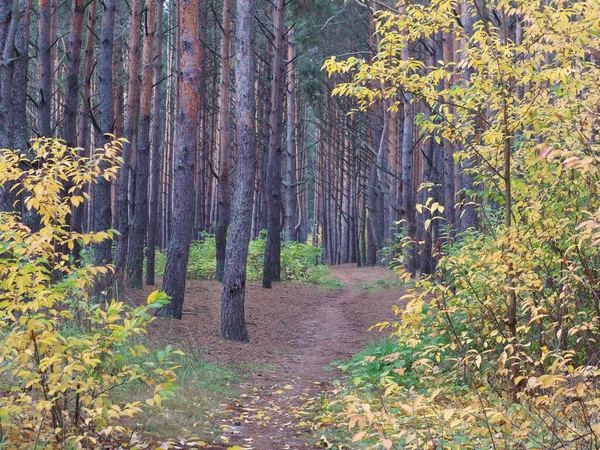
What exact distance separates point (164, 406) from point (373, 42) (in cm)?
2209

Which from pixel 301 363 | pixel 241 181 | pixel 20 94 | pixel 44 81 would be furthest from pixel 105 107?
pixel 301 363

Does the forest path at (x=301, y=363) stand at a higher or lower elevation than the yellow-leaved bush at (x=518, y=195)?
lower

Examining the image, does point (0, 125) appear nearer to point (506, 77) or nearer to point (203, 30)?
point (506, 77)

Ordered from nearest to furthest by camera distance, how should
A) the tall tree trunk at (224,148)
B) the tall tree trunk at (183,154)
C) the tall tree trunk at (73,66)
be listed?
1. the tall tree trunk at (183,154)
2. the tall tree trunk at (73,66)
3. the tall tree trunk at (224,148)

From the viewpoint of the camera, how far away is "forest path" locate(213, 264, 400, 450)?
5450 mm

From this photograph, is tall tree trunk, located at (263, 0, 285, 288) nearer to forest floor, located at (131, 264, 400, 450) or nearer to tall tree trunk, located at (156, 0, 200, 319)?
forest floor, located at (131, 264, 400, 450)

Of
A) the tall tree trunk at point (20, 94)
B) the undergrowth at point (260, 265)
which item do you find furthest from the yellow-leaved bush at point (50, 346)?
the undergrowth at point (260, 265)

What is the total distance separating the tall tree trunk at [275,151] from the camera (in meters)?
15.5

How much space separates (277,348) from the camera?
31.9 feet

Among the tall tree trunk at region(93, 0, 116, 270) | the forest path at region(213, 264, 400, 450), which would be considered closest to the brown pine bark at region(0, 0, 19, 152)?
the tall tree trunk at region(93, 0, 116, 270)

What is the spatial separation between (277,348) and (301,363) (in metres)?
1.03

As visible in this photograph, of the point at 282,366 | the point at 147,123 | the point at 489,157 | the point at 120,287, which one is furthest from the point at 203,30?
the point at 489,157

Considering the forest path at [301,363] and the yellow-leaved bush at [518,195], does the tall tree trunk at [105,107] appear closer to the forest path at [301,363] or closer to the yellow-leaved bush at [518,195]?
the forest path at [301,363]

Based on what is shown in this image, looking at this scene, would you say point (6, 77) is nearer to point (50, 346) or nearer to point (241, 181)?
point (241, 181)
